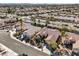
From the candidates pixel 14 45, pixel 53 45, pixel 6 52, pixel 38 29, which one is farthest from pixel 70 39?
pixel 6 52

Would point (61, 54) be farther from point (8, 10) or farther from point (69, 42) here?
point (8, 10)

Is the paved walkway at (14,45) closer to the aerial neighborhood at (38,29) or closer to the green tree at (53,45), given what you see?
the aerial neighborhood at (38,29)

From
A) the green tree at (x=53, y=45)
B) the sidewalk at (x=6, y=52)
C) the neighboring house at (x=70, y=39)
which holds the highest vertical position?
the neighboring house at (x=70, y=39)

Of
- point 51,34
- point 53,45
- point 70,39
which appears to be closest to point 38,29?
point 51,34

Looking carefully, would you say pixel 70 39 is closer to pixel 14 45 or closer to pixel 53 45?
pixel 53 45

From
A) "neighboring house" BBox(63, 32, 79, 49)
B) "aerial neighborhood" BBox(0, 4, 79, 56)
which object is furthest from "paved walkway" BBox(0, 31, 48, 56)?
"neighboring house" BBox(63, 32, 79, 49)

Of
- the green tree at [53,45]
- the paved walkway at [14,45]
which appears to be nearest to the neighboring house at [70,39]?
the green tree at [53,45]

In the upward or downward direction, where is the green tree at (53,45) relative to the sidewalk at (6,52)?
upward

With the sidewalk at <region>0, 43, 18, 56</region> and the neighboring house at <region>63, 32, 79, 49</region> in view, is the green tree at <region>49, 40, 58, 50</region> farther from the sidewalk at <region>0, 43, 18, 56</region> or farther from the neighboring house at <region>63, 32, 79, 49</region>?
the sidewalk at <region>0, 43, 18, 56</region>

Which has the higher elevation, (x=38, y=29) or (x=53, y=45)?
(x=38, y=29)
